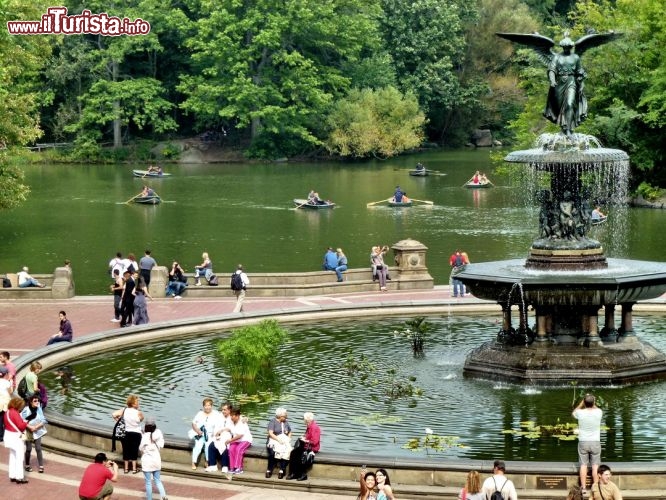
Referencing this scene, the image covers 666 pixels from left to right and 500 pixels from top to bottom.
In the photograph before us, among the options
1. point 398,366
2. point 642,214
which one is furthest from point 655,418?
point 642,214

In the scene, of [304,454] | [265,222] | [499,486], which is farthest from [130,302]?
[265,222]

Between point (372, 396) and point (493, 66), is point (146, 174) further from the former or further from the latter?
point (372, 396)

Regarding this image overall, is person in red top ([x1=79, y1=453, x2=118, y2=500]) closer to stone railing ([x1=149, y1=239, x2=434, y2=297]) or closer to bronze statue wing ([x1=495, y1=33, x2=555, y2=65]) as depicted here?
bronze statue wing ([x1=495, y1=33, x2=555, y2=65])

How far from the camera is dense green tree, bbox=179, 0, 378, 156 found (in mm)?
111375

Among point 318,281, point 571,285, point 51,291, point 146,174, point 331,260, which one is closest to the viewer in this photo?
point 571,285

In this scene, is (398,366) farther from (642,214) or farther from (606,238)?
(642,214)

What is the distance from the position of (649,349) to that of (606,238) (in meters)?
32.9

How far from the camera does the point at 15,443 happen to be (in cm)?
2333

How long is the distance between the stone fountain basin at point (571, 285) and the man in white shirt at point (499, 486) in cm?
987

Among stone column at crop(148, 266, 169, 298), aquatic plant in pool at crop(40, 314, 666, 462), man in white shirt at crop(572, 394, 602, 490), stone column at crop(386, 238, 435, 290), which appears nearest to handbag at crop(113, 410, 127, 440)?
aquatic plant in pool at crop(40, 314, 666, 462)

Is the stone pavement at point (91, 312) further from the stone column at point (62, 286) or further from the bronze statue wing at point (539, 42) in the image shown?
the bronze statue wing at point (539, 42)

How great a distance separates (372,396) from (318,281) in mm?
16827

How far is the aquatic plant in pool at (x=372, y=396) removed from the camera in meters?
25.1

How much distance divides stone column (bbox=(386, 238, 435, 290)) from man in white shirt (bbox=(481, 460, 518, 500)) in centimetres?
2501
